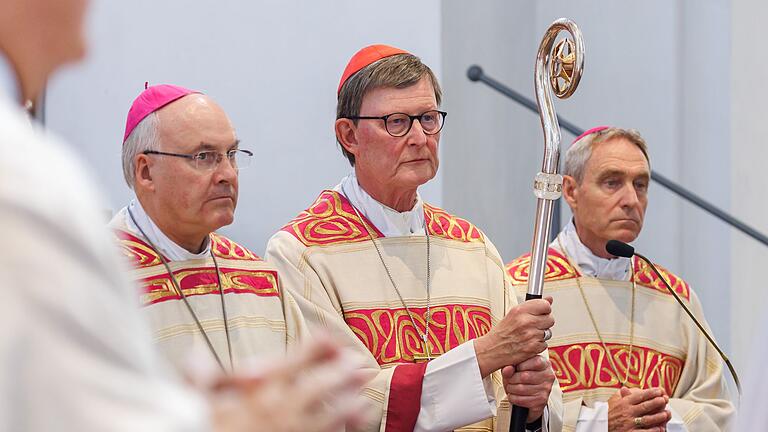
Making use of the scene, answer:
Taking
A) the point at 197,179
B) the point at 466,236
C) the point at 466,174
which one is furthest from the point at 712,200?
the point at 197,179

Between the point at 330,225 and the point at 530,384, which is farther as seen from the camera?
the point at 330,225

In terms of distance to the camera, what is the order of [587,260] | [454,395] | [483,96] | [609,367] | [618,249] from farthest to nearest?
[483,96]
[587,260]
[609,367]
[618,249]
[454,395]

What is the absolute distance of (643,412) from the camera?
4.56 metres

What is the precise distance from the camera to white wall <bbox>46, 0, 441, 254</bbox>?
6.13 meters

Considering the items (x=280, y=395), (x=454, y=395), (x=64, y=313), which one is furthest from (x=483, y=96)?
(x=64, y=313)

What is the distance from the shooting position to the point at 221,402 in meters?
1.35

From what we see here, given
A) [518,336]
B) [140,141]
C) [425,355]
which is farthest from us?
[425,355]

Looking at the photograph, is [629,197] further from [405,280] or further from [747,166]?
[747,166]

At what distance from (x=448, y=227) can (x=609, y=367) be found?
0.91 metres

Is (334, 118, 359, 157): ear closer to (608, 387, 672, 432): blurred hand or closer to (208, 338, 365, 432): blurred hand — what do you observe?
(608, 387, 672, 432): blurred hand

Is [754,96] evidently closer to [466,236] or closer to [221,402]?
[466,236]

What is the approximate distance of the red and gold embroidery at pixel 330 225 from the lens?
4.48 meters

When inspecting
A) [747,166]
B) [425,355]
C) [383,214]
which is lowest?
[425,355]

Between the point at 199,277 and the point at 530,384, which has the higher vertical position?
the point at 199,277
